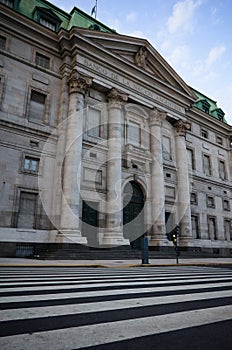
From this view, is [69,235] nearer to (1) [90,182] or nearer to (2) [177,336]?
(1) [90,182]

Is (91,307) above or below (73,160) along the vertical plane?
below

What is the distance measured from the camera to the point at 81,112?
2036cm

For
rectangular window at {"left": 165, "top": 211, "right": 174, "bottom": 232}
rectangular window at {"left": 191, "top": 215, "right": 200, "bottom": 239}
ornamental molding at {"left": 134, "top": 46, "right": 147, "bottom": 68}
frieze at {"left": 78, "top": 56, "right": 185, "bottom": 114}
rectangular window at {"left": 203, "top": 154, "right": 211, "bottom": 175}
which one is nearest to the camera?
frieze at {"left": 78, "top": 56, "right": 185, "bottom": 114}

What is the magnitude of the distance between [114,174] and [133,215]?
4480mm

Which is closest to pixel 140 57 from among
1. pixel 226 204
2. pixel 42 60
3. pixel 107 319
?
pixel 42 60

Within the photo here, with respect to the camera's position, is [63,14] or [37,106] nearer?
[37,106]

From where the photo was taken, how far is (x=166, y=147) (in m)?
Result: 27.6

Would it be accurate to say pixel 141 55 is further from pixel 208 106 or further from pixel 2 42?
pixel 208 106

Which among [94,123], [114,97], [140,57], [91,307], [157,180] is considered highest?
[140,57]

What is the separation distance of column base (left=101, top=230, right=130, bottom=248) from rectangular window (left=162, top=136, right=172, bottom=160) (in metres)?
10.9

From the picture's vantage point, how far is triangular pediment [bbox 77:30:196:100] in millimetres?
23366

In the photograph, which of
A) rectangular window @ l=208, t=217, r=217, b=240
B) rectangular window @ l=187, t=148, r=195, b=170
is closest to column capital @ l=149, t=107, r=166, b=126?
rectangular window @ l=187, t=148, r=195, b=170

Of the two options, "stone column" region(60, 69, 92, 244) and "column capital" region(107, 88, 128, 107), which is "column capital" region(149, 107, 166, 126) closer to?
"column capital" region(107, 88, 128, 107)

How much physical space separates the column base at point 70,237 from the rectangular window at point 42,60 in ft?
43.8
